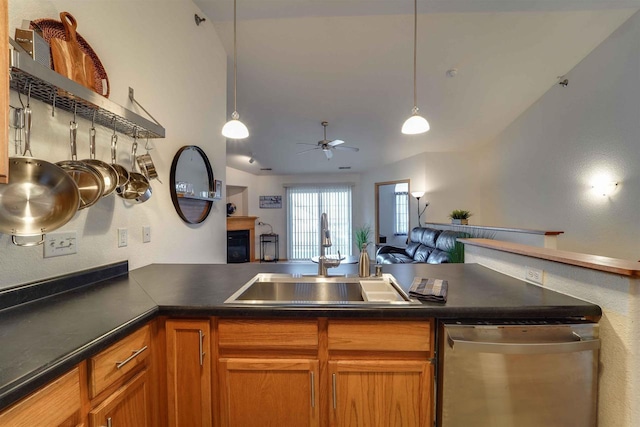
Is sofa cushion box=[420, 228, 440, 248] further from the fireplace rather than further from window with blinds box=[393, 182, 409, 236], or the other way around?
the fireplace

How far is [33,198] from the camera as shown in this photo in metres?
0.96

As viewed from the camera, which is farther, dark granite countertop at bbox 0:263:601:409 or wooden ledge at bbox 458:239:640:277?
wooden ledge at bbox 458:239:640:277

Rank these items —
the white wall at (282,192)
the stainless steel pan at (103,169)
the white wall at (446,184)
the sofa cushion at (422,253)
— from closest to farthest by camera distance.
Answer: the stainless steel pan at (103,169) → the sofa cushion at (422,253) → the white wall at (446,184) → the white wall at (282,192)

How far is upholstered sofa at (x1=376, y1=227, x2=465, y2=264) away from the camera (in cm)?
371

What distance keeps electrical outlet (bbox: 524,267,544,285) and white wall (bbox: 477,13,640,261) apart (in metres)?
2.48

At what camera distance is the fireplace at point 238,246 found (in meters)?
5.32

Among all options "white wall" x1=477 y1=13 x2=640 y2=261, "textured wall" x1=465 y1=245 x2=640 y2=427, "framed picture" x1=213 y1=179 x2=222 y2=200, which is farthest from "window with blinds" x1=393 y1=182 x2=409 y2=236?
"textured wall" x1=465 y1=245 x2=640 y2=427

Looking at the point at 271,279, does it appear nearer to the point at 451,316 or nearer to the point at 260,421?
the point at 260,421

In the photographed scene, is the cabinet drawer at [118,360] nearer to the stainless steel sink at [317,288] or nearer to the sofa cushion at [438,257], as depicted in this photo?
the stainless steel sink at [317,288]

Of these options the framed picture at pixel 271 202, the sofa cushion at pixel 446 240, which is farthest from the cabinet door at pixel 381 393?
the framed picture at pixel 271 202

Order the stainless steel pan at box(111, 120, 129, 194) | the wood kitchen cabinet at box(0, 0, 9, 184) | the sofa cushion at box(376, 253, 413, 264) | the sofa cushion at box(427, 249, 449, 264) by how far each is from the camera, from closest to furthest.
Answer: the wood kitchen cabinet at box(0, 0, 9, 184)
the stainless steel pan at box(111, 120, 129, 194)
the sofa cushion at box(427, 249, 449, 264)
the sofa cushion at box(376, 253, 413, 264)

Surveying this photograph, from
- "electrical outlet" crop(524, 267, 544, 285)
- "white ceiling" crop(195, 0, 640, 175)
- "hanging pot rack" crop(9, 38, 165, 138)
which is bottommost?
"electrical outlet" crop(524, 267, 544, 285)

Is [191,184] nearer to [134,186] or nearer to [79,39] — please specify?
[134,186]

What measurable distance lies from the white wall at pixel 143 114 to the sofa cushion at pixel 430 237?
3.35m
